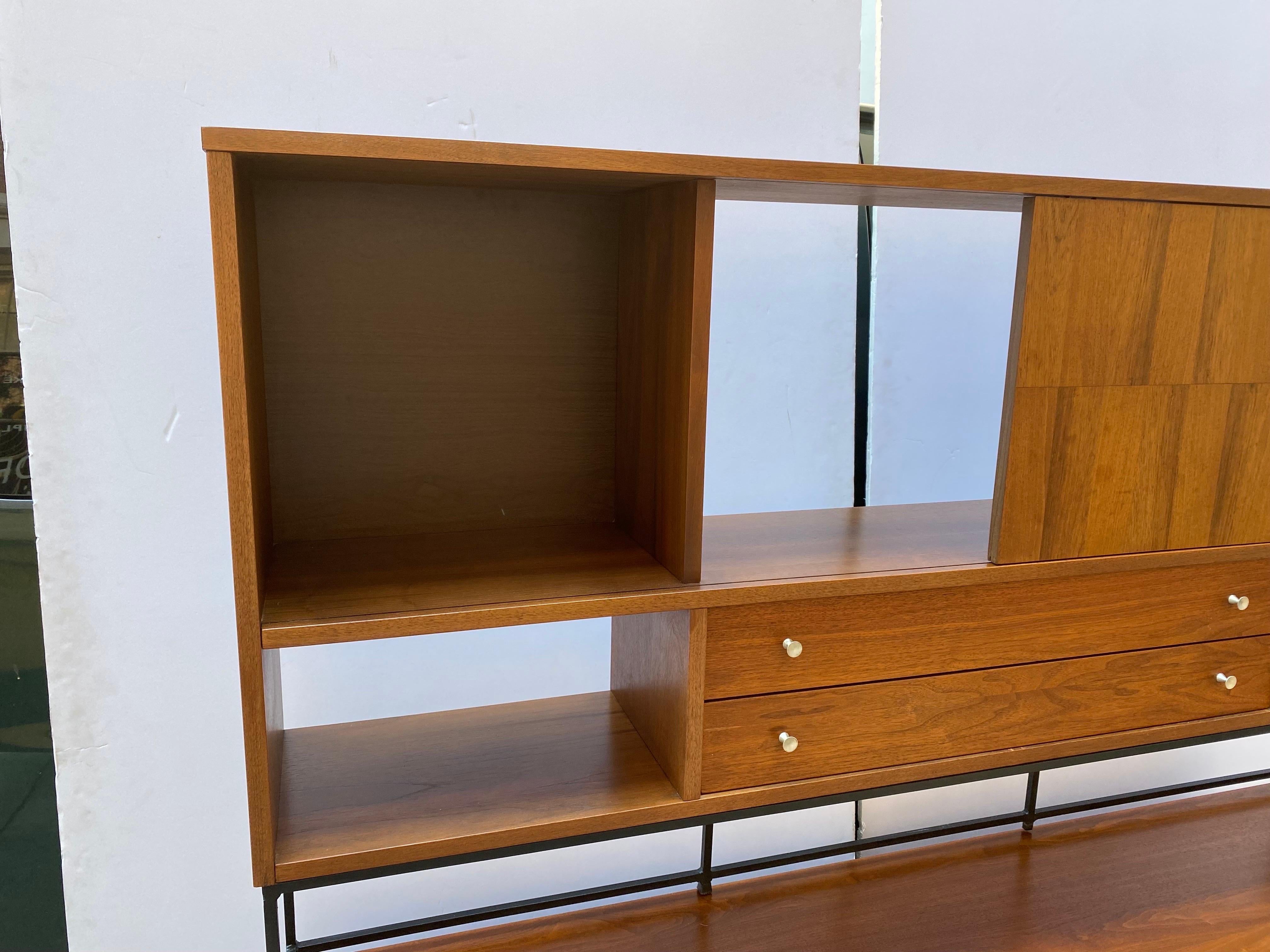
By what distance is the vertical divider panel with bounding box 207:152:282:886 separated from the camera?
899 mm

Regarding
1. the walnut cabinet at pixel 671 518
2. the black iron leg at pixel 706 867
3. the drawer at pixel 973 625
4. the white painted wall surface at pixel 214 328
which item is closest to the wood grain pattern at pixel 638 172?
the walnut cabinet at pixel 671 518

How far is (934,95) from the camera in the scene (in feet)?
5.69

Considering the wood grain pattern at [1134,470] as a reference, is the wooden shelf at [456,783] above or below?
below

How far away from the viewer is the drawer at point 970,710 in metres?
1.19

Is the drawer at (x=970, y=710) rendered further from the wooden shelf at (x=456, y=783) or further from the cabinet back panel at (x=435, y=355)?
the cabinet back panel at (x=435, y=355)

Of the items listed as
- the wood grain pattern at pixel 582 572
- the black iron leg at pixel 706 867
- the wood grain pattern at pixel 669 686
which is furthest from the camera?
the black iron leg at pixel 706 867

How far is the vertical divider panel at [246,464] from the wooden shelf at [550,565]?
50 millimetres

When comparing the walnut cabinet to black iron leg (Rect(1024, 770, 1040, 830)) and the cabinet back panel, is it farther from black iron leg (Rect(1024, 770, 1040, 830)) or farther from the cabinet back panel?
black iron leg (Rect(1024, 770, 1040, 830))

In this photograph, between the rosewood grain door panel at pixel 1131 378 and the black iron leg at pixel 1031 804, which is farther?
the black iron leg at pixel 1031 804

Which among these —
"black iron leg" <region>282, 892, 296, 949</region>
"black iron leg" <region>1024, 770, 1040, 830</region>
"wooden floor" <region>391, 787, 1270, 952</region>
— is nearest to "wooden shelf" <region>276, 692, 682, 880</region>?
"black iron leg" <region>282, 892, 296, 949</region>

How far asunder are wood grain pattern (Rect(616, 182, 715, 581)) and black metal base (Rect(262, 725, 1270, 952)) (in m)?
0.35

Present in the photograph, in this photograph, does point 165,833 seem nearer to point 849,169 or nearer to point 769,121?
point 849,169

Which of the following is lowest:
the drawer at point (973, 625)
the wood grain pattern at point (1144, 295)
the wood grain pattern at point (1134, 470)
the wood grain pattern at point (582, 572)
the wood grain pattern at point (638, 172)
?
the drawer at point (973, 625)

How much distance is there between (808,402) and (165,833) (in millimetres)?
1345
